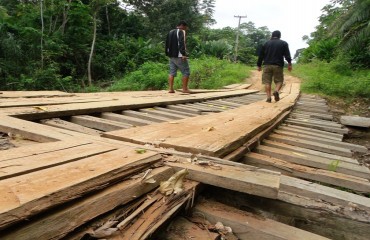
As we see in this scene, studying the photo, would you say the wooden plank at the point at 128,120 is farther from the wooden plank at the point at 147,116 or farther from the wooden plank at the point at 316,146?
the wooden plank at the point at 316,146

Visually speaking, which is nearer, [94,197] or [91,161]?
[94,197]

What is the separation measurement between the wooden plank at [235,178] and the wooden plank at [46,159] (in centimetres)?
41

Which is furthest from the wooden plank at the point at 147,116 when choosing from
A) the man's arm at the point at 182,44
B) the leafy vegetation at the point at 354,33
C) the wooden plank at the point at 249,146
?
the leafy vegetation at the point at 354,33

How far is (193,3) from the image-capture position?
2439cm

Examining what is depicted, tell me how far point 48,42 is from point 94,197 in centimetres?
1618

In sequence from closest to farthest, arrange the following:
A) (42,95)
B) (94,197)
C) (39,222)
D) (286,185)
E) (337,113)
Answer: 1. (39,222)
2. (94,197)
3. (286,185)
4. (42,95)
5. (337,113)

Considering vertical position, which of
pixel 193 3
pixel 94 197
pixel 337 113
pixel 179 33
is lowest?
pixel 337 113

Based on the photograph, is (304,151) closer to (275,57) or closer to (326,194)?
(326,194)

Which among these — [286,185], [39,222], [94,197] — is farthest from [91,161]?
[286,185]

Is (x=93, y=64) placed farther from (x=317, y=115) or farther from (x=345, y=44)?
(x=317, y=115)

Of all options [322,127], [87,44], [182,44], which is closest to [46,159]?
[322,127]

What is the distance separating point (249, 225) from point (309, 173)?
96cm

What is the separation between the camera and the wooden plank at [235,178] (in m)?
1.22

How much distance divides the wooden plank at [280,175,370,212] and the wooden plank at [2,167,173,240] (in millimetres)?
717
